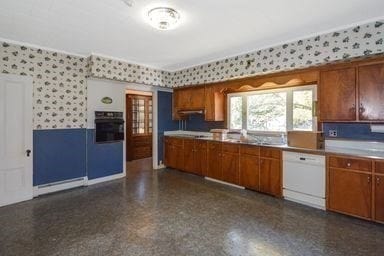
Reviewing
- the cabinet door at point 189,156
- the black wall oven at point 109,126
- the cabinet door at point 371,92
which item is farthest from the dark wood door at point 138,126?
the cabinet door at point 371,92

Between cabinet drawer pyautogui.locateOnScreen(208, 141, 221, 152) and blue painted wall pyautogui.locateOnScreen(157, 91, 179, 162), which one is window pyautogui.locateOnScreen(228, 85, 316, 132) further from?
blue painted wall pyautogui.locateOnScreen(157, 91, 179, 162)

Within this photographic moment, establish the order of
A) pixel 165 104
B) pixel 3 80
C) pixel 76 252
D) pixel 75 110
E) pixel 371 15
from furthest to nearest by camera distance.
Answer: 1. pixel 165 104
2. pixel 75 110
3. pixel 3 80
4. pixel 371 15
5. pixel 76 252

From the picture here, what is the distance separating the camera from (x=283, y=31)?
3396 mm

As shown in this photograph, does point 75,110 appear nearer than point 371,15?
No

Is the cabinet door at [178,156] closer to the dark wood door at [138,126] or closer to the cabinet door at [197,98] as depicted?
the cabinet door at [197,98]

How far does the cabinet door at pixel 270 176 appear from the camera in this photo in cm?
393

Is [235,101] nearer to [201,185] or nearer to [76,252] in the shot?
[201,185]

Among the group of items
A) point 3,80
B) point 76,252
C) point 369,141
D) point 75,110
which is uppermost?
point 3,80

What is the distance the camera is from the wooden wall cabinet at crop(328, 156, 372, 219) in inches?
118

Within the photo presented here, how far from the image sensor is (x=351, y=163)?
3.12 metres

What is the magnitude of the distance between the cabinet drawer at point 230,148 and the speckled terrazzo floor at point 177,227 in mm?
839

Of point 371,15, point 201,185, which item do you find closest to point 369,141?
A: point 371,15

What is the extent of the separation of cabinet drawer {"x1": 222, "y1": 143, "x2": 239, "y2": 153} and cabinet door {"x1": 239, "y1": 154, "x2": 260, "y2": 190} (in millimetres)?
176

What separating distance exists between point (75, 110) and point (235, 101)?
11.2 ft
